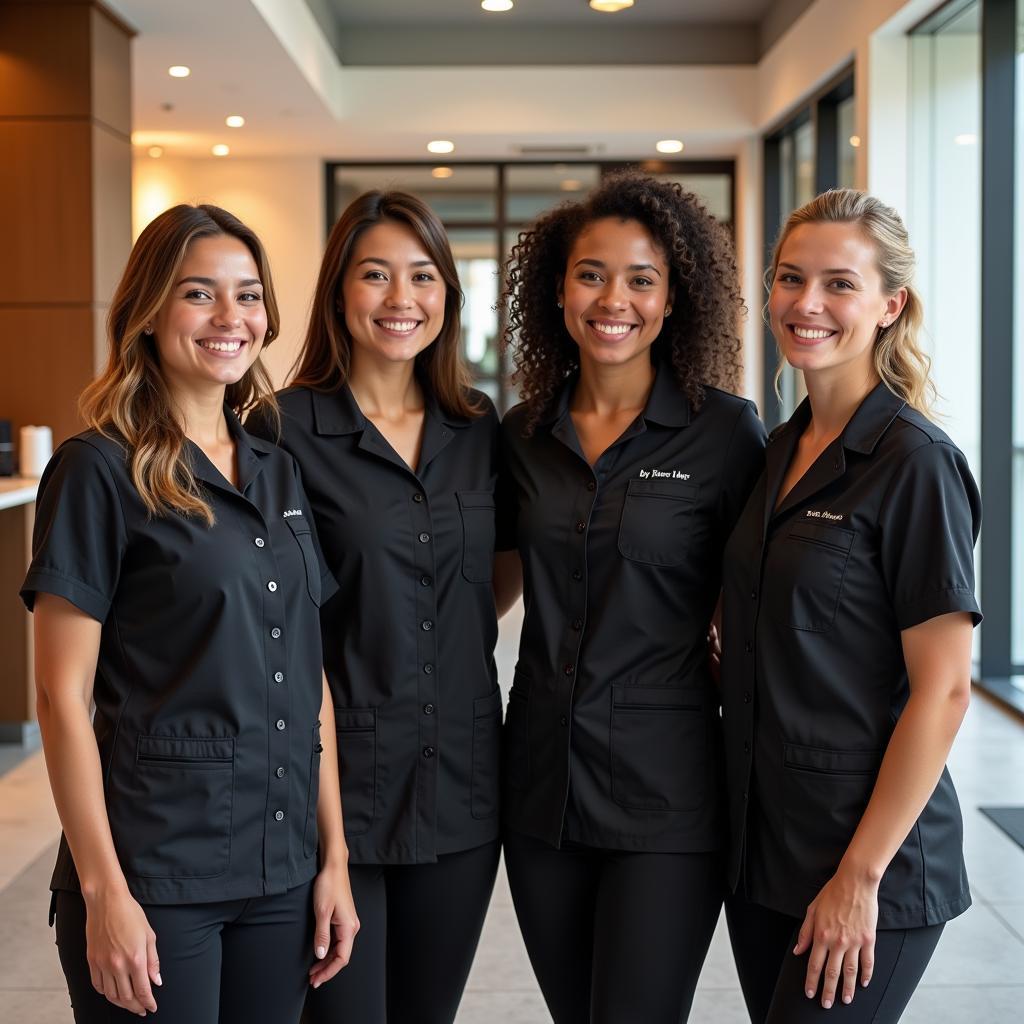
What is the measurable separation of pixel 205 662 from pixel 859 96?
6.26 m

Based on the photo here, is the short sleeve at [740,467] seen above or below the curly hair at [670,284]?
below

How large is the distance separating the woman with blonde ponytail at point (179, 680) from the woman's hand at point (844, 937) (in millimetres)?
657

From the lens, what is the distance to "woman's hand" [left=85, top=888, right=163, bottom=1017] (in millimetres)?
1547

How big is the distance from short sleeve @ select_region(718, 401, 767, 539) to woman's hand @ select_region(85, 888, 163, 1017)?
1057 mm

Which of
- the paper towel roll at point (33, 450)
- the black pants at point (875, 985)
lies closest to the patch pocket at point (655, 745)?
the black pants at point (875, 985)

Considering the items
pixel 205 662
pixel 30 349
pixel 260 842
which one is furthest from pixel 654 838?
pixel 30 349

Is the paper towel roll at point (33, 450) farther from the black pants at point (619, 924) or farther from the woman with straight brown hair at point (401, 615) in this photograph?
the black pants at point (619, 924)

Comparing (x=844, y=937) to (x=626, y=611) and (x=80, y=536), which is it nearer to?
(x=626, y=611)

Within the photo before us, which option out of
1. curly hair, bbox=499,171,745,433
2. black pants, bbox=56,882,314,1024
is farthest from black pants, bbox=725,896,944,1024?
curly hair, bbox=499,171,745,433

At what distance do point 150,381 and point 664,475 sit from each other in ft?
2.65

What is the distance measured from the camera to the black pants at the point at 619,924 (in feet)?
6.30

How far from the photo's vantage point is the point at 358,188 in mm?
11266

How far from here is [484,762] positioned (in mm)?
2086

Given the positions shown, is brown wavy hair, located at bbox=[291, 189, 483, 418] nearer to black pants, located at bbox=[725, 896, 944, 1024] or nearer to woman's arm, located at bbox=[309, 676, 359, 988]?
woman's arm, located at bbox=[309, 676, 359, 988]
